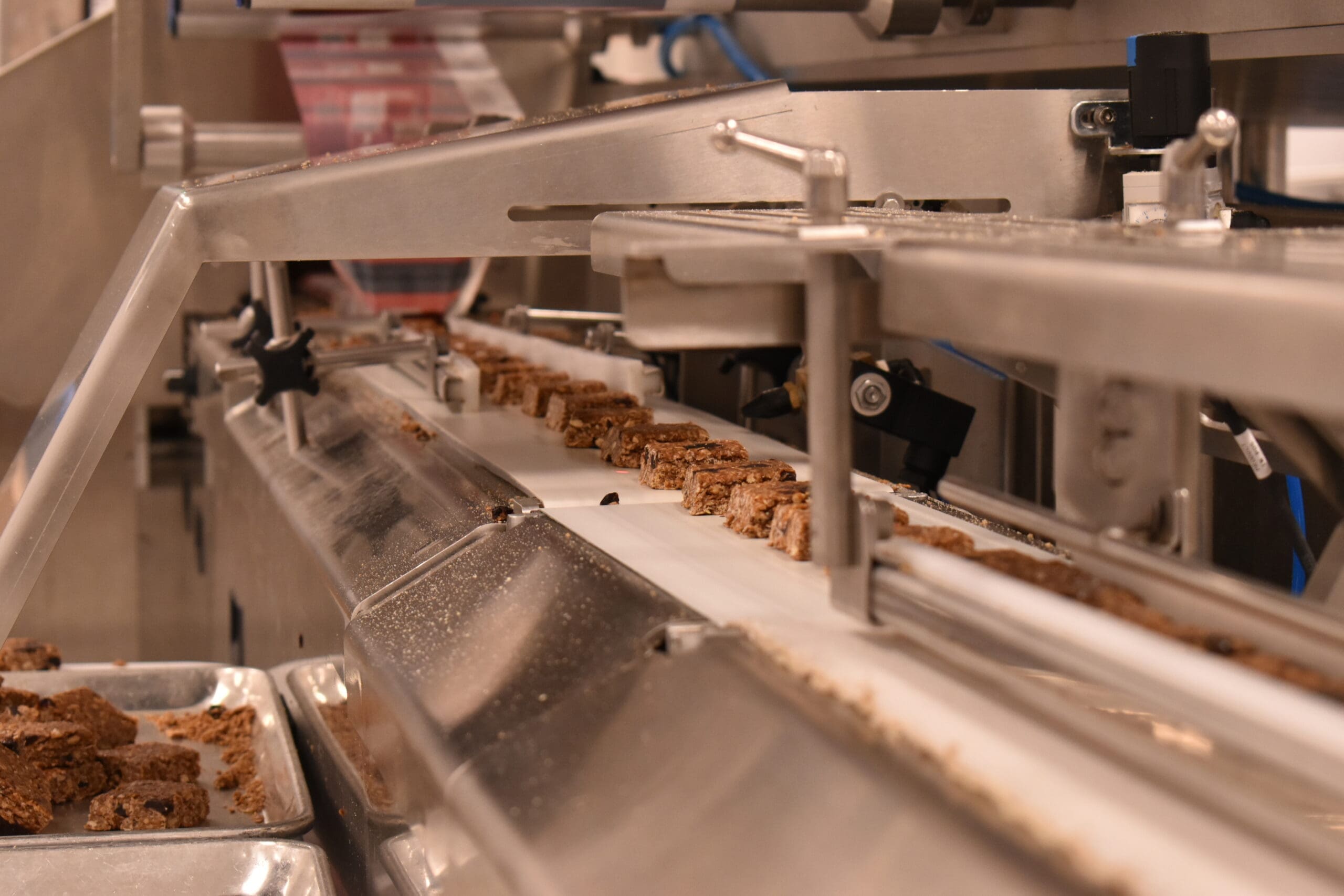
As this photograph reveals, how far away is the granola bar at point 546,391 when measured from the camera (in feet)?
6.02

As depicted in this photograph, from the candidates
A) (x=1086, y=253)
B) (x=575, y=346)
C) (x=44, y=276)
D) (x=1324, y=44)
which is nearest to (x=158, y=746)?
(x=575, y=346)

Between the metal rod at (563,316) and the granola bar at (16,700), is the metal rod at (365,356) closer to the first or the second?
the metal rod at (563,316)

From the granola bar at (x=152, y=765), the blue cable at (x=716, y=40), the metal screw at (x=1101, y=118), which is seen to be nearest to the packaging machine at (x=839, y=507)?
the metal screw at (x=1101, y=118)

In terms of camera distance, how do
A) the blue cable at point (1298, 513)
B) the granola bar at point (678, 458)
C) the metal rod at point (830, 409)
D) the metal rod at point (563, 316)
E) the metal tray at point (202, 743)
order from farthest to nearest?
the metal rod at point (563, 316), the blue cable at point (1298, 513), the granola bar at point (678, 458), the metal tray at point (202, 743), the metal rod at point (830, 409)

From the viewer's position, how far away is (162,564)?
369 cm

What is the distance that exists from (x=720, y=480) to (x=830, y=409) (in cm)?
47

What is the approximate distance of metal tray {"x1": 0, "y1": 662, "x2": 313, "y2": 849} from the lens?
1268mm

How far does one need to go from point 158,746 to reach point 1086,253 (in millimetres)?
1253

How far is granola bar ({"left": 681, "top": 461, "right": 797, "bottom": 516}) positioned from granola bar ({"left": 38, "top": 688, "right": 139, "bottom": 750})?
73 centimetres

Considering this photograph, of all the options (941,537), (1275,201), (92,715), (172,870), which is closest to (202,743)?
(92,715)

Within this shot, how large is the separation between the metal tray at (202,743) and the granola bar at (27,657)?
21mm

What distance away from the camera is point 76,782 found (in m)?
1.46

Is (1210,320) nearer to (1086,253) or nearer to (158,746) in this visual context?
(1086,253)

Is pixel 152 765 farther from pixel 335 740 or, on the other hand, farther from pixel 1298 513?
pixel 1298 513
